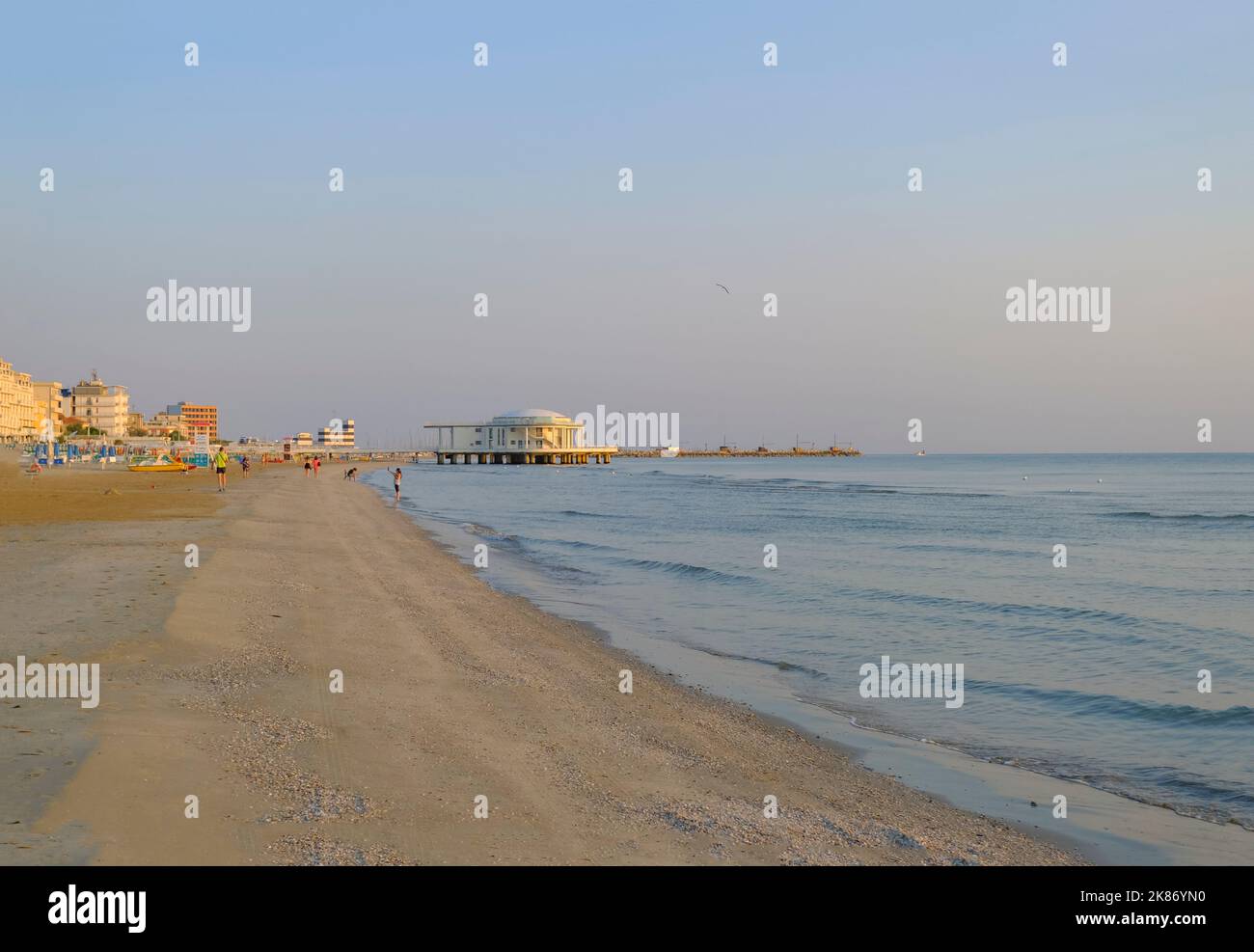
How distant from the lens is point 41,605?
13.4 metres

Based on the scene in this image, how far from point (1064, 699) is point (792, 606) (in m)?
8.51

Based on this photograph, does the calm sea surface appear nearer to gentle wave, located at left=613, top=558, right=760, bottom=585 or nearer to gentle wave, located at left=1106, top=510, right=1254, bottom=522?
gentle wave, located at left=613, top=558, right=760, bottom=585

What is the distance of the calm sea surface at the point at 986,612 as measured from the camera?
11.3m

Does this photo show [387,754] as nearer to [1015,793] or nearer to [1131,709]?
[1015,793]

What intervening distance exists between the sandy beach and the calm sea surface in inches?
95.3

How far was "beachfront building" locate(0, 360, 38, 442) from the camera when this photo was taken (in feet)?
469

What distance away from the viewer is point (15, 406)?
497ft

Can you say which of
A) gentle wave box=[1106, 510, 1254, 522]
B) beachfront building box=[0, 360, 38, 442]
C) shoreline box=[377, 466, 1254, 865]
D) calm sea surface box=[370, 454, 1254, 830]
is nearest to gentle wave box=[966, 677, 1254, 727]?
calm sea surface box=[370, 454, 1254, 830]

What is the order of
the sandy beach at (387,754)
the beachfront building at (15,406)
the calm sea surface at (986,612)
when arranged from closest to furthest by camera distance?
the sandy beach at (387,754) < the calm sea surface at (986,612) < the beachfront building at (15,406)

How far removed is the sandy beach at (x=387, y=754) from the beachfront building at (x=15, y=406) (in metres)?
149

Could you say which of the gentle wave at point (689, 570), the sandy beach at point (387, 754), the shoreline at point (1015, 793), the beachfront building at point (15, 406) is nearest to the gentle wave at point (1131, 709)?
the shoreline at point (1015, 793)

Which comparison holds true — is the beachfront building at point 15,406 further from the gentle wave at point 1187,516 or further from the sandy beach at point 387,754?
the sandy beach at point 387,754
